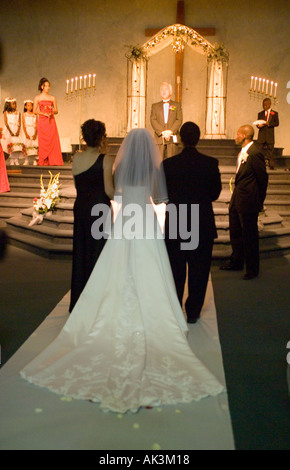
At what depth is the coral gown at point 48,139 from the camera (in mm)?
11555

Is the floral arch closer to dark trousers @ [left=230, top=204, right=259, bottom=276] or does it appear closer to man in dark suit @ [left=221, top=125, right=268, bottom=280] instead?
man in dark suit @ [left=221, top=125, right=268, bottom=280]

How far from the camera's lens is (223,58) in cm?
1250

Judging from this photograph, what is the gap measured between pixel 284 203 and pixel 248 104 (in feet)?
17.3

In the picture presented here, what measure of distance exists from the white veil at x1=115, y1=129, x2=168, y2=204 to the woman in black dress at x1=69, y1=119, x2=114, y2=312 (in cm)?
38

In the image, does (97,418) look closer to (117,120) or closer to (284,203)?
(284,203)

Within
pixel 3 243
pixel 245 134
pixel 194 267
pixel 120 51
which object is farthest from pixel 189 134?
pixel 120 51

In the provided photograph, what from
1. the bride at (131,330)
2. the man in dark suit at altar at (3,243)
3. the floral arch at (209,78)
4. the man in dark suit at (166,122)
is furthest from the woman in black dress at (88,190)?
the floral arch at (209,78)

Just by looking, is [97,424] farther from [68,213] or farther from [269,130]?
[269,130]

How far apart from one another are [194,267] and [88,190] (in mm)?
1118

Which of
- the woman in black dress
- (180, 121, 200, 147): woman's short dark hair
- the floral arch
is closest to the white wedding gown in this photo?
the woman in black dress

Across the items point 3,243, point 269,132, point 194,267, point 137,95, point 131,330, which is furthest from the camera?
point 137,95

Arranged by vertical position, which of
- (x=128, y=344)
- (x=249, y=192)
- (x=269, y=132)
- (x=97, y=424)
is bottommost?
(x=97, y=424)

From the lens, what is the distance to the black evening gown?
4754mm

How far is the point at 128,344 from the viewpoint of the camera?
3.79 metres
